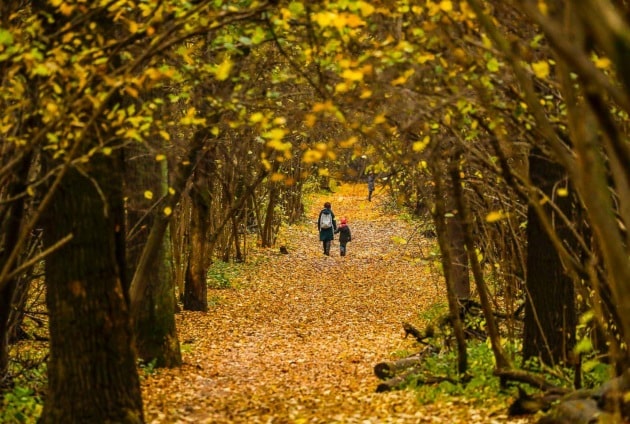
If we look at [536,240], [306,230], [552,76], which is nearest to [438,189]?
[536,240]

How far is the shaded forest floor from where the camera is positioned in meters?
8.62

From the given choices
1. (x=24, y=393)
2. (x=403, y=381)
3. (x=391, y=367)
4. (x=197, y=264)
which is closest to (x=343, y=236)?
(x=197, y=264)

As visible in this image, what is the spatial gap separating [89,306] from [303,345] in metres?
8.01

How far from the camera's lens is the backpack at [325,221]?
28797 mm

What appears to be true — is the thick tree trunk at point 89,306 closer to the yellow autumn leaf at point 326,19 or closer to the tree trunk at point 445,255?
the yellow autumn leaf at point 326,19

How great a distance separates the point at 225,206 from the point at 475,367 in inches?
579

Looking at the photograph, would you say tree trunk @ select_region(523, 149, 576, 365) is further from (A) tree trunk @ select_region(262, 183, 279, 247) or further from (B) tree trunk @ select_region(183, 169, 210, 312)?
(A) tree trunk @ select_region(262, 183, 279, 247)

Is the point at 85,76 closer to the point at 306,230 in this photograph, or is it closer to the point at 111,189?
the point at 111,189

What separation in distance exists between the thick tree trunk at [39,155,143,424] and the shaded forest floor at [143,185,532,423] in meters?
1.57

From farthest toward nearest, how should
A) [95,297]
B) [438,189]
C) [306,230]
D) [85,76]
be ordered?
[306,230] → [438,189] → [95,297] → [85,76]

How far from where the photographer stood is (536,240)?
27.6 feet

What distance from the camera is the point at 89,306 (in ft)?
21.6

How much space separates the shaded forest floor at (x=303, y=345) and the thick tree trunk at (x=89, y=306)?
5.14 ft

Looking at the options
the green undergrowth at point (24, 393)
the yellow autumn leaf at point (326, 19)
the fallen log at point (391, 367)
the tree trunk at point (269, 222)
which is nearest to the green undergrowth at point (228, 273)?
the tree trunk at point (269, 222)
